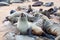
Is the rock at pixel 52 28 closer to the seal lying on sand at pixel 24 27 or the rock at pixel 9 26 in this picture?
the seal lying on sand at pixel 24 27

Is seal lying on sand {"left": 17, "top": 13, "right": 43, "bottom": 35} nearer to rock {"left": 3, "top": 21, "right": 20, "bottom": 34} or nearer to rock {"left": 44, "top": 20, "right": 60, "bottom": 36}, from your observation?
rock {"left": 44, "top": 20, "right": 60, "bottom": 36}

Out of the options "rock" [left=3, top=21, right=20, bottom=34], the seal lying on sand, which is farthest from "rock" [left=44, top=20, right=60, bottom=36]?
"rock" [left=3, top=21, right=20, bottom=34]

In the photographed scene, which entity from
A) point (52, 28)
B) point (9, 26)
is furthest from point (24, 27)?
point (9, 26)

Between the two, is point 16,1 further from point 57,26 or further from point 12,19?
point 57,26

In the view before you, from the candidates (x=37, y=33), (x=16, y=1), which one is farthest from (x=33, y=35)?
(x=16, y=1)

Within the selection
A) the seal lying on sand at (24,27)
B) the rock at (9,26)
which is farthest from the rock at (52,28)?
the rock at (9,26)

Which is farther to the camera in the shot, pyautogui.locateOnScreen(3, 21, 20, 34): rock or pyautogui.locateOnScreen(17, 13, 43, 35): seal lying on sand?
pyautogui.locateOnScreen(3, 21, 20, 34): rock

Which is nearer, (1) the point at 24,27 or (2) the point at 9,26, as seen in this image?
(1) the point at 24,27

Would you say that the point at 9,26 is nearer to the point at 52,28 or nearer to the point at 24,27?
the point at 24,27

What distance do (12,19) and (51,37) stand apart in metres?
1.58

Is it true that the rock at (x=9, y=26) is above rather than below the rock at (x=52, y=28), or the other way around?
below

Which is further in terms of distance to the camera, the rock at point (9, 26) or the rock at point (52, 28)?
the rock at point (9, 26)

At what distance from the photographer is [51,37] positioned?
4.30 metres

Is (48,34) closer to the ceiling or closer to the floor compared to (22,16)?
closer to the floor
